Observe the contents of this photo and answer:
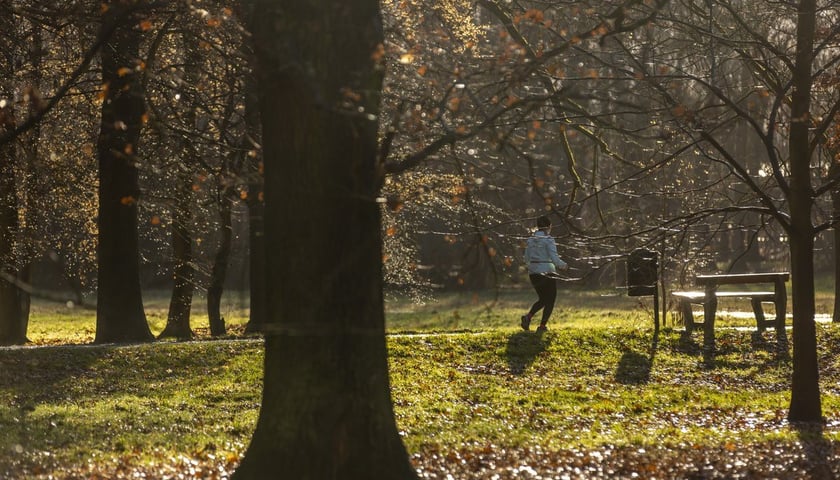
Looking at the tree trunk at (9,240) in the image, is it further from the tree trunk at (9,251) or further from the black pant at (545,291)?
the black pant at (545,291)

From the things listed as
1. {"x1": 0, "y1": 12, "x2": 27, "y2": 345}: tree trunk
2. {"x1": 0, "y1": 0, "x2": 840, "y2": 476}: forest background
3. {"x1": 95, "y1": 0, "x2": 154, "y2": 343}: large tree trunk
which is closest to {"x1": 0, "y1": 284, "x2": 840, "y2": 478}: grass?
{"x1": 0, "y1": 0, "x2": 840, "y2": 476}: forest background

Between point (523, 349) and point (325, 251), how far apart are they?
9.46 metres

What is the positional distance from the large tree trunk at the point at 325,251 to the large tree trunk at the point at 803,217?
16.5ft

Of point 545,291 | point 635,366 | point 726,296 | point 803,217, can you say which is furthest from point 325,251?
point 726,296

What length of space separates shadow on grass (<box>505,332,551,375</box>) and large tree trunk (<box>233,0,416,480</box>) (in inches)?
313

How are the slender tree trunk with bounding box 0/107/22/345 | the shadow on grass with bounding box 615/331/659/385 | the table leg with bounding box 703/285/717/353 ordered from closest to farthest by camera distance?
the shadow on grass with bounding box 615/331/659/385
the slender tree trunk with bounding box 0/107/22/345
the table leg with bounding box 703/285/717/353

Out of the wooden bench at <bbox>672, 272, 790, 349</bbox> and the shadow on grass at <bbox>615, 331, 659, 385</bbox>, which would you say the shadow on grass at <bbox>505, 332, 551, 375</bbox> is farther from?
the wooden bench at <bbox>672, 272, 790, 349</bbox>

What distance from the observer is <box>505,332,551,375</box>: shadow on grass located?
14828 mm

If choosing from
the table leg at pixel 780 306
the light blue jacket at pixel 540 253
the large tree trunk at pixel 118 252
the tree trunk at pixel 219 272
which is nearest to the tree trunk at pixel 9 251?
the large tree trunk at pixel 118 252

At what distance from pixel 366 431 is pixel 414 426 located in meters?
3.68

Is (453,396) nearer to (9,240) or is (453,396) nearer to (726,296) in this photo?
(726,296)

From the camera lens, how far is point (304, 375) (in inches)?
258

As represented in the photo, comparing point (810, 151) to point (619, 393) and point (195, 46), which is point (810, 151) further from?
point (195, 46)

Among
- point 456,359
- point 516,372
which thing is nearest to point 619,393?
point 516,372
